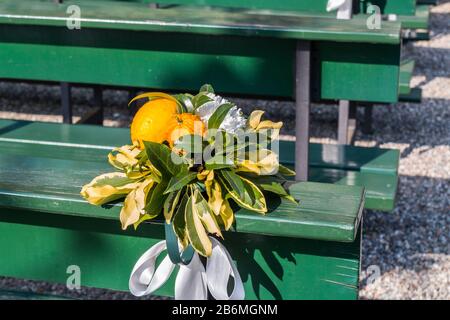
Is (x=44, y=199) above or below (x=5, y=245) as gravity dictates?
above

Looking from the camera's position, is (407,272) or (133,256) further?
(407,272)

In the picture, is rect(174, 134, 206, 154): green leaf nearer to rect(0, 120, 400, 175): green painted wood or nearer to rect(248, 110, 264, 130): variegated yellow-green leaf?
rect(248, 110, 264, 130): variegated yellow-green leaf

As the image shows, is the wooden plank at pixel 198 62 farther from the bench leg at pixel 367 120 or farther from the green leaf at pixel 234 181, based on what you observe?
the bench leg at pixel 367 120

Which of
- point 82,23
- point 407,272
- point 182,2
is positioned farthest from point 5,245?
point 182,2

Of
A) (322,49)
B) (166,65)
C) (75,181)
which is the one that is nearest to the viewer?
(75,181)

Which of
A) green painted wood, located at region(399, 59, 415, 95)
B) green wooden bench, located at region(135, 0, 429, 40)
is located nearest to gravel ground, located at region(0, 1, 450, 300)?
green painted wood, located at region(399, 59, 415, 95)

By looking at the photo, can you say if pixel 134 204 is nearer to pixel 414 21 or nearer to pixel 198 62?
pixel 198 62

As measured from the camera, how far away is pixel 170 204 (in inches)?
67.7

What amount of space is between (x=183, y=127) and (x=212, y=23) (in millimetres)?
1043

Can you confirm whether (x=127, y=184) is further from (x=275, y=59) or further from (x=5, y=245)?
(x=275, y=59)

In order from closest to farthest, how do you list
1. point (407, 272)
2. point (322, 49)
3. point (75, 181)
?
point (75, 181) → point (322, 49) → point (407, 272)

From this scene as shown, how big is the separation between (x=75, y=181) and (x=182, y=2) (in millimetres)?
2684
